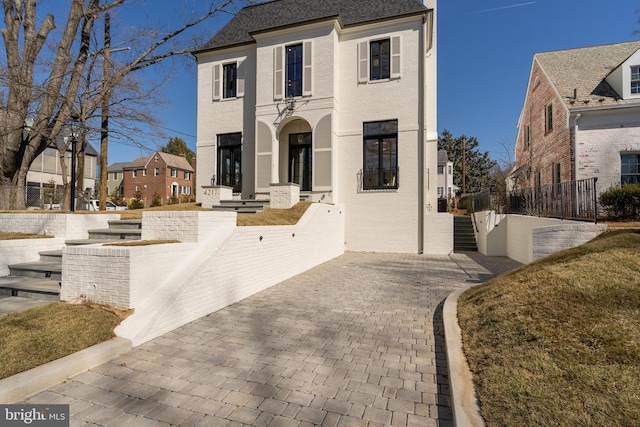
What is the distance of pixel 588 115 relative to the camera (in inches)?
504

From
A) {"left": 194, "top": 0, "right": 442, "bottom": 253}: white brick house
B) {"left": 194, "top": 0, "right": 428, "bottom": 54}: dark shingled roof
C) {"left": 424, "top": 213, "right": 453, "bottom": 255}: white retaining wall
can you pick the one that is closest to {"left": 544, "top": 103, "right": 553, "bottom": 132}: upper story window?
{"left": 194, "top": 0, "right": 442, "bottom": 253}: white brick house

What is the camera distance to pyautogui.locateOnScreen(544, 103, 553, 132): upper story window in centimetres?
1526

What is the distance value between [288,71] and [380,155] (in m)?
5.73

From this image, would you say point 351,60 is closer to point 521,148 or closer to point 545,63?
point 545,63

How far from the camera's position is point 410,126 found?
12.5m

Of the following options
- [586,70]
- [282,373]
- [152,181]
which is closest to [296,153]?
[282,373]

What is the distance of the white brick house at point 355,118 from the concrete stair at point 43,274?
7359mm

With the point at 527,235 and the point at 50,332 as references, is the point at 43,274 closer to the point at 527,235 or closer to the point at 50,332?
the point at 50,332

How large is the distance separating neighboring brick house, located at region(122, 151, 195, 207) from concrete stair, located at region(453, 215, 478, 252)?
A: 38.7m

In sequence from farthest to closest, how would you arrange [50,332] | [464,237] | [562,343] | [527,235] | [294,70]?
[464,237], [294,70], [527,235], [50,332], [562,343]

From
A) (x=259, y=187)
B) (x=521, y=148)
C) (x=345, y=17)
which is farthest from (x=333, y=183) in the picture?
(x=521, y=148)

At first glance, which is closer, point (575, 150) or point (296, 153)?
point (575, 150)

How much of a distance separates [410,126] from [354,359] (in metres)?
11.1

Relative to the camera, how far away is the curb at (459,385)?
220 centimetres
